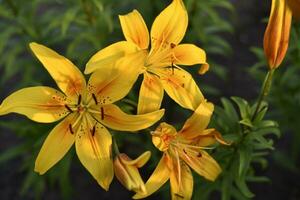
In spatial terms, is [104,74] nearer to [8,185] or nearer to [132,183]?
[132,183]

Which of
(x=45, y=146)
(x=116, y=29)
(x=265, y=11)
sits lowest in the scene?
(x=265, y=11)

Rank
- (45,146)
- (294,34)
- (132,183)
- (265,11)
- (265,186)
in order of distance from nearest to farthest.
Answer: (132,183) < (45,146) < (294,34) < (265,186) < (265,11)

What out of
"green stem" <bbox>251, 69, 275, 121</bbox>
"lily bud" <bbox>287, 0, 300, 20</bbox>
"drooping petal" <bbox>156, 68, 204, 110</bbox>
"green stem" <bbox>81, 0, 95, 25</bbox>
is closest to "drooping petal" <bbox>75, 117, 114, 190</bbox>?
"drooping petal" <bbox>156, 68, 204, 110</bbox>

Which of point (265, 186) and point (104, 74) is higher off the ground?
point (104, 74)

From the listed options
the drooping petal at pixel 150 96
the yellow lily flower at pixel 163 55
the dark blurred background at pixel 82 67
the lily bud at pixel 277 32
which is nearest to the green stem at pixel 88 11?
the dark blurred background at pixel 82 67

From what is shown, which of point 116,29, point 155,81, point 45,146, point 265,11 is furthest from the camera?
point 265,11

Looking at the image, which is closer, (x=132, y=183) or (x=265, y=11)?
(x=132, y=183)

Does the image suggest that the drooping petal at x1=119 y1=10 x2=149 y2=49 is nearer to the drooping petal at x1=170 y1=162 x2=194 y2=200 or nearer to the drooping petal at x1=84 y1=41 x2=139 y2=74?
the drooping petal at x1=84 y1=41 x2=139 y2=74

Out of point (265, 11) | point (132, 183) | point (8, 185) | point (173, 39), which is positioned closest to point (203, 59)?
point (173, 39)
